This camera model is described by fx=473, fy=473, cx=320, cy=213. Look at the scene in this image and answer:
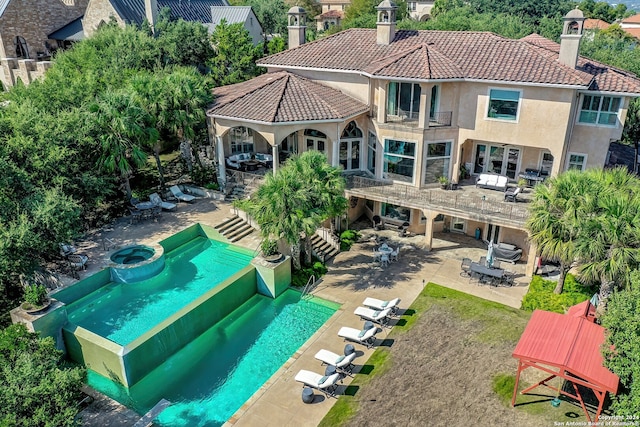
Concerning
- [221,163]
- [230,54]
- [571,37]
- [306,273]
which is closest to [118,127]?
[221,163]

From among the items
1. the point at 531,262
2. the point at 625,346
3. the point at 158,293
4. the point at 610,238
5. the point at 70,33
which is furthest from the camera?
the point at 70,33

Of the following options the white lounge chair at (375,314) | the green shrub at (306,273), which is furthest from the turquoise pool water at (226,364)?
the white lounge chair at (375,314)

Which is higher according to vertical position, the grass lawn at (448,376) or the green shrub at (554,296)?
the green shrub at (554,296)

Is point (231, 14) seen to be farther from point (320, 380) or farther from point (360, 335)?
point (320, 380)

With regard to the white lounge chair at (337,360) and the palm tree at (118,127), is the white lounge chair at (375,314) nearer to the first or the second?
the white lounge chair at (337,360)

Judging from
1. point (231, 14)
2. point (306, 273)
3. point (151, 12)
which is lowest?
point (306, 273)

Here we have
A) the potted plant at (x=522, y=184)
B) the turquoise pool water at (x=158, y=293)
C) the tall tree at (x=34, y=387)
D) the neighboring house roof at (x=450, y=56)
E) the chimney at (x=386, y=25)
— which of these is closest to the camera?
the tall tree at (x=34, y=387)

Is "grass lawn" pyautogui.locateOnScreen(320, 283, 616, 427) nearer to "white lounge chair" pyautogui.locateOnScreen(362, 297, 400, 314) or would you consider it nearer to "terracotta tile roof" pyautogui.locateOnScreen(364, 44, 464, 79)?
"white lounge chair" pyautogui.locateOnScreen(362, 297, 400, 314)
